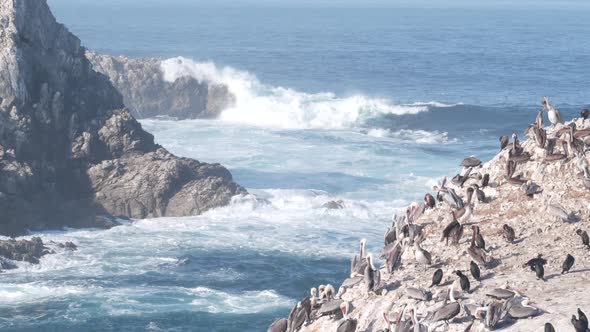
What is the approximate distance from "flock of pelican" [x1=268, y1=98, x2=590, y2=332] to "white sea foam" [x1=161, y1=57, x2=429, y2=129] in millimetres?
71116

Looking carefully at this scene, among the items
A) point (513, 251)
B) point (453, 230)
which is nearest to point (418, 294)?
point (453, 230)

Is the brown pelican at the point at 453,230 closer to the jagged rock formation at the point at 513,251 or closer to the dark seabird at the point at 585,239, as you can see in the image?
the jagged rock formation at the point at 513,251

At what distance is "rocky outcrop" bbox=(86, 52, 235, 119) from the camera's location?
339ft

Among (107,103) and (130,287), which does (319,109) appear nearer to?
(107,103)

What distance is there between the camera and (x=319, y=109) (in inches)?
4279

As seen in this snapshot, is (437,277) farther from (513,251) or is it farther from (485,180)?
(485,180)

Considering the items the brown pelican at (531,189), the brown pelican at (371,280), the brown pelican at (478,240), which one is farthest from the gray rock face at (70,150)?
the brown pelican at (478,240)

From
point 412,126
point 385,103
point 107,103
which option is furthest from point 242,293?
point 385,103

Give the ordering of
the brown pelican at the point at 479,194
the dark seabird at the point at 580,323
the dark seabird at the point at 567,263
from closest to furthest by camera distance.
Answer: the dark seabird at the point at 580,323 → the dark seabird at the point at 567,263 → the brown pelican at the point at 479,194

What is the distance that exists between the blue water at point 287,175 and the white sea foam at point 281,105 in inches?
8.5

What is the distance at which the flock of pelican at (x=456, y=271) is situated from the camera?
2339 cm

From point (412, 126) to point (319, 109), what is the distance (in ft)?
34.2

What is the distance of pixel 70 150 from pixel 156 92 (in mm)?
42887

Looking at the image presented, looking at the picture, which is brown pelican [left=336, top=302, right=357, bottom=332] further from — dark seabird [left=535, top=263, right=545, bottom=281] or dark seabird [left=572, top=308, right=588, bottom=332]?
dark seabird [left=572, top=308, right=588, bottom=332]
